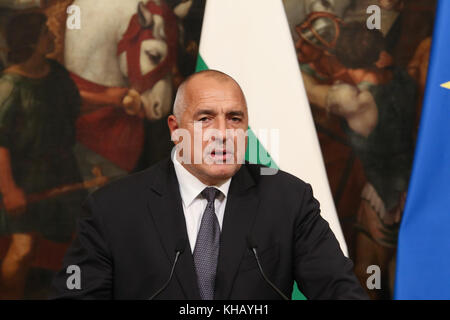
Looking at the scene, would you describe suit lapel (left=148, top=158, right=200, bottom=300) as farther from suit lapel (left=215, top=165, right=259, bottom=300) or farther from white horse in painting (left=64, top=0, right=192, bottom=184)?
white horse in painting (left=64, top=0, right=192, bottom=184)

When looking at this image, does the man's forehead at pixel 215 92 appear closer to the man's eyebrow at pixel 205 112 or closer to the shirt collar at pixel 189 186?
the man's eyebrow at pixel 205 112

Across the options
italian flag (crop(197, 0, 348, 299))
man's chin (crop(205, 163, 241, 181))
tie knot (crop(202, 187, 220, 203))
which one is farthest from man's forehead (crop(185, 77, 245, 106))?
italian flag (crop(197, 0, 348, 299))

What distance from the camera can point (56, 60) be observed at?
3.46 metres

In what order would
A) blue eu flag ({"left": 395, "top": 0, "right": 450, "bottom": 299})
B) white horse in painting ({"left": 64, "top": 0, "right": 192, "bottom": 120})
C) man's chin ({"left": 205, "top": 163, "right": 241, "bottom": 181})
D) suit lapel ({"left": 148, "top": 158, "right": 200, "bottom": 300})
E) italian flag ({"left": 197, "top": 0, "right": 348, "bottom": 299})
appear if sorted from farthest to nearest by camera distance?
white horse in painting ({"left": 64, "top": 0, "right": 192, "bottom": 120})
italian flag ({"left": 197, "top": 0, "right": 348, "bottom": 299})
blue eu flag ({"left": 395, "top": 0, "right": 450, "bottom": 299})
man's chin ({"left": 205, "top": 163, "right": 241, "bottom": 181})
suit lapel ({"left": 148, "top": 158, "right": 200, "bottom": 300})

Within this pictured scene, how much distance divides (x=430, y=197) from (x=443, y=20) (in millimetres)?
1037

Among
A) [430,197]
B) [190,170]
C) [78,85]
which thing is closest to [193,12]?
[78,85]

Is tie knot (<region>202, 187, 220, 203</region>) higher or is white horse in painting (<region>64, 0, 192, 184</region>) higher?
white horse in painting (<region>64, 0, 192, 184</region>)

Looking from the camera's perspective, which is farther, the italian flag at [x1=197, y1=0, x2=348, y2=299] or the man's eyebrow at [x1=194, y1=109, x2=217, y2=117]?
the italian flag at [x1=197, y1=0, x2=348, y2=299]

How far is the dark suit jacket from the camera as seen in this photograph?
217 cm

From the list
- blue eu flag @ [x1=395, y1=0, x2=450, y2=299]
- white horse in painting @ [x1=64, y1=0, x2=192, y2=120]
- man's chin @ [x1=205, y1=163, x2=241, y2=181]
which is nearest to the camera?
man's chin @ [x1=205, y1=163, x2=241, y2=181]

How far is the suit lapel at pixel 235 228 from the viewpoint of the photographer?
2.20 meters

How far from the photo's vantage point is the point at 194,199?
7.86ft

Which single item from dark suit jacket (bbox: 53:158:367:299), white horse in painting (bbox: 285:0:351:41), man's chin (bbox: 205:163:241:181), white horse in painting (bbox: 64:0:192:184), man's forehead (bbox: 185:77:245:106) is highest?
white horse in painting (bbox: 285:0:351:41)

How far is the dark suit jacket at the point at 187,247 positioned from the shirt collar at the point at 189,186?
0.03m
